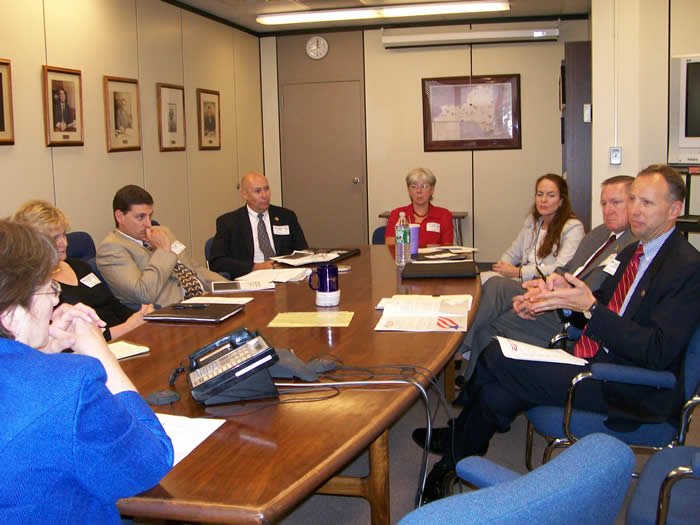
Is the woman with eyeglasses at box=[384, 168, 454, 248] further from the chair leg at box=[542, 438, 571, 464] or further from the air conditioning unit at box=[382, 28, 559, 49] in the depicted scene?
the air conditioning unit at box=[382, 28, 559, 49]

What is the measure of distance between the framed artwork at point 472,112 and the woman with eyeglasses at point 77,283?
5.62m

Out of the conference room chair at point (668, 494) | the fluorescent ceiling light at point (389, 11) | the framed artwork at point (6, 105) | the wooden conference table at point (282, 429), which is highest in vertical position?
the fluorescent ceiling light at point (389, 11)

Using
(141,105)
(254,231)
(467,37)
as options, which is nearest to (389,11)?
(467,37)

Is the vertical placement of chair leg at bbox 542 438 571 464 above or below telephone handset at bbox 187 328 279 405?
below

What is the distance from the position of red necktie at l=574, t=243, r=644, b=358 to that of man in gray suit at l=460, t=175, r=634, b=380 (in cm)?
42

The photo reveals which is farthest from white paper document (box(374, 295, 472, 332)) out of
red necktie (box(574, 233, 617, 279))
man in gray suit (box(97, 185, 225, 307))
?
man in gray suit (box(97, 185, 225, 307))

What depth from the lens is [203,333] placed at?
2580mm

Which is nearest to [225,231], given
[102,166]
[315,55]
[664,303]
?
[102,166]

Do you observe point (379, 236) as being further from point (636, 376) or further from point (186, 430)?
point (186, 430)

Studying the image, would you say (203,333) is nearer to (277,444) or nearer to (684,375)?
(277,444)

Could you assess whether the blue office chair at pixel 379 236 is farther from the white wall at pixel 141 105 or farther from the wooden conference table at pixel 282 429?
the wooden conference table at pixel 282 429

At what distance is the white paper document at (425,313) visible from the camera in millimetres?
2529

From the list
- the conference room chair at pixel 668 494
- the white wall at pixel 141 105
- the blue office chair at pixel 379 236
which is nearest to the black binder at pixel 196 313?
the conference room chair at pixel 668 494

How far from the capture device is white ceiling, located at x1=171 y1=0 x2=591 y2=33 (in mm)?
7078
